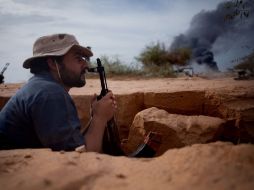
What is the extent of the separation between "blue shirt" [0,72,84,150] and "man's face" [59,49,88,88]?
0.95ft

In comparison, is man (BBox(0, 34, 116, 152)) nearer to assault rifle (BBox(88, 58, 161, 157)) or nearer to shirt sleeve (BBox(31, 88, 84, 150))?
shirt sleeve (BBox(31, 88, 84, 150))

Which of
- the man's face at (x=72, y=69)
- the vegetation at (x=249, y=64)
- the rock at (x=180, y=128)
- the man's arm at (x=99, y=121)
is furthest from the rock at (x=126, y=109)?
the vegetation at (x=249, y=64)

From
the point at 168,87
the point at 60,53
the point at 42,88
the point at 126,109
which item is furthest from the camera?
the point at 168,87

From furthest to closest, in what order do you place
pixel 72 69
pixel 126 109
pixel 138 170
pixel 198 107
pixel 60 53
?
pixel 126 109 < pixel 198 107 < pixel 72 69 < pixel 60 53 < pixel 138 170

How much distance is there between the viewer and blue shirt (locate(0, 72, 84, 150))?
239 cm

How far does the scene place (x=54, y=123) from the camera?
2.38m

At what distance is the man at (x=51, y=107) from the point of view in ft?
7.89

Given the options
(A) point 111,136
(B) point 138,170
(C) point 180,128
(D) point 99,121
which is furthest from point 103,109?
(B) point 138,170

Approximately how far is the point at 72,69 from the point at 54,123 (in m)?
0.74

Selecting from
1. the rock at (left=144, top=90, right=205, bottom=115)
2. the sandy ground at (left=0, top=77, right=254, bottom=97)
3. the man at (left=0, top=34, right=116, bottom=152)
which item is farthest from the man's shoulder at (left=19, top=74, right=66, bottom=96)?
the sandy ground at (left=0, top=77, right=254, bottom=97)

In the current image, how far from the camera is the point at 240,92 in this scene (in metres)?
4.17

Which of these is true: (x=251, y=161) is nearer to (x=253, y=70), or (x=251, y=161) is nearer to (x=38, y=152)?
(x=38, y=152)

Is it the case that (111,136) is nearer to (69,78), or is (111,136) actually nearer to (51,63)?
(69,78)

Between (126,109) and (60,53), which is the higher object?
(60,53)
